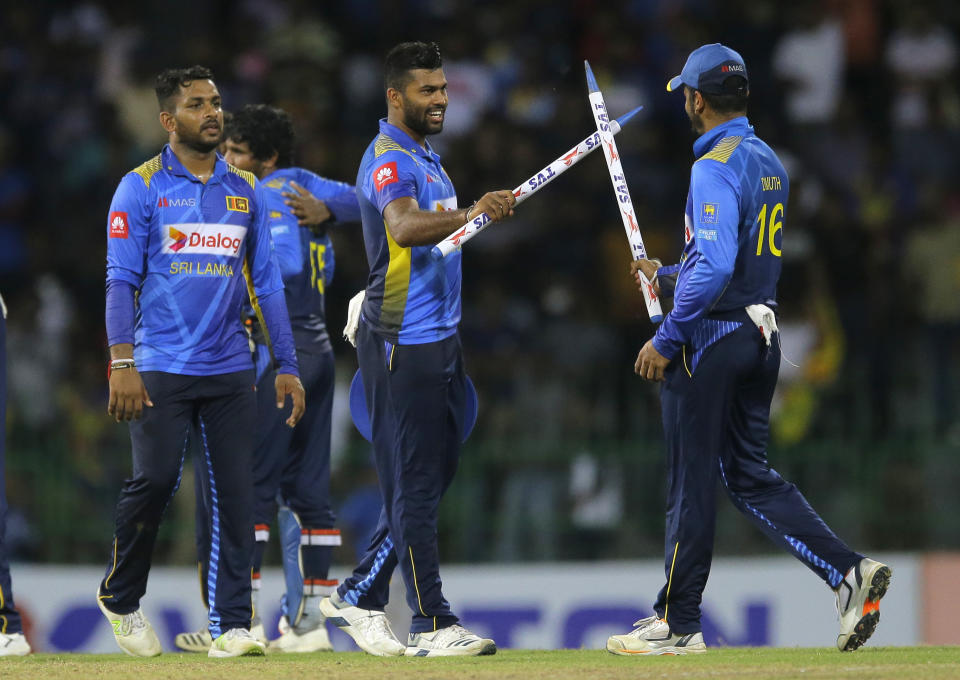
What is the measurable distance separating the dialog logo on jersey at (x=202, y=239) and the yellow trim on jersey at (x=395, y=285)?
685 millimetres

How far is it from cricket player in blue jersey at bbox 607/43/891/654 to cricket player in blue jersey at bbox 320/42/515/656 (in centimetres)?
88

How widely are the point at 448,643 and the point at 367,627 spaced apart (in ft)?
2.29

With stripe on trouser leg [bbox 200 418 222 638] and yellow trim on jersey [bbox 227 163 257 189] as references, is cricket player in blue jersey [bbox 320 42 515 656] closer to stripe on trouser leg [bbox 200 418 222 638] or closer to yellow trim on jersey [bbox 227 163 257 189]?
yellow trim on jersey [bbox 227 163 257 189]

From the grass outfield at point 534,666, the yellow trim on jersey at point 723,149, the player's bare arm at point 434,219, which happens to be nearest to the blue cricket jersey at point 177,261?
the player's bare arm at point 434,219

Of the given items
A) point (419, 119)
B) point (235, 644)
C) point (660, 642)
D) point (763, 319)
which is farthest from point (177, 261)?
point (660, 642)

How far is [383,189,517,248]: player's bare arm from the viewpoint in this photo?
6.98 m

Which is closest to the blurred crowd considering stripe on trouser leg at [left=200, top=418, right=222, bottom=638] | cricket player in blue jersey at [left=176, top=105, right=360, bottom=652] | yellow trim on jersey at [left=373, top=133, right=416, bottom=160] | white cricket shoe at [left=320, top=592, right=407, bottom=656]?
cricket player in blue jersey at [left=176, top=105, right=360, bottom=652]

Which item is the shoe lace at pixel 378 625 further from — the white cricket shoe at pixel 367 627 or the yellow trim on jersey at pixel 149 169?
the yellow trim on jersey at pixel 149 169

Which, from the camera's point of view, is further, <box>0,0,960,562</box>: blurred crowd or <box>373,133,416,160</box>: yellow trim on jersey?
<box>0,0,960,562</box>: blurred crowd

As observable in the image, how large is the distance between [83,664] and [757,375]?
3262 mm

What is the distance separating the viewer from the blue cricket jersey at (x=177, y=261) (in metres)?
7.12

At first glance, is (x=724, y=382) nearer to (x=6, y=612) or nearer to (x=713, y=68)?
(x=713, y=68)

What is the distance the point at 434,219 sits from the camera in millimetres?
7020

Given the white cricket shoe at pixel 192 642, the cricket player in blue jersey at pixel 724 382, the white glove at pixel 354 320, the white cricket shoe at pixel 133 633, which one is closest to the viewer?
the cricket player in blue jersey at pixel 724 382
